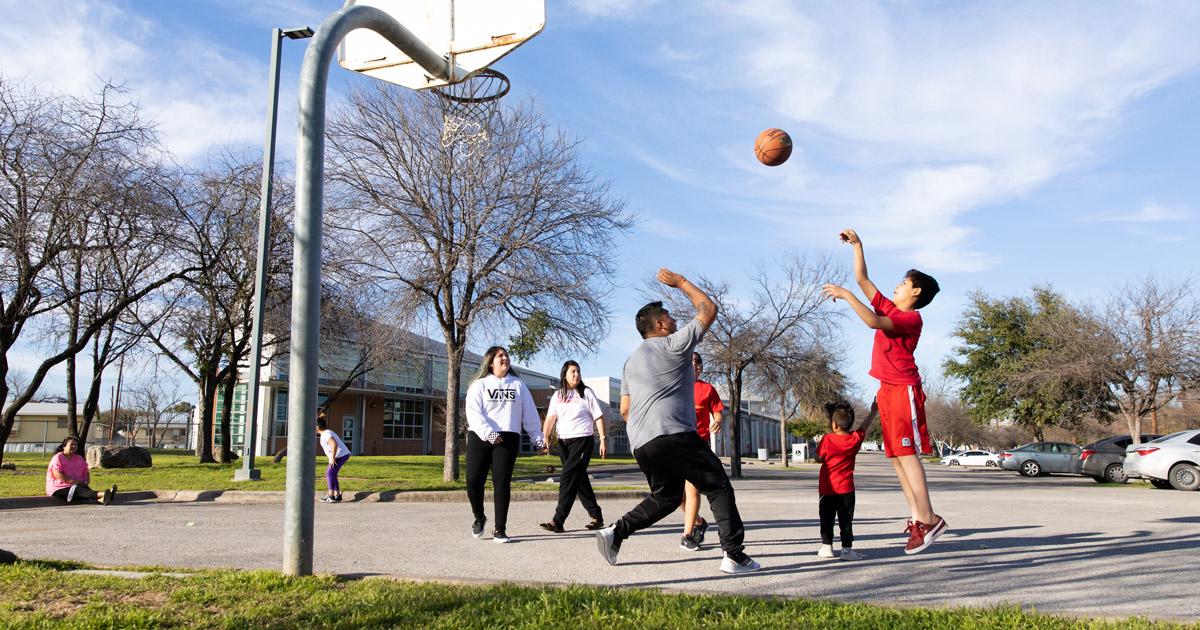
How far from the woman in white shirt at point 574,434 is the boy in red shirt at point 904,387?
2971mm

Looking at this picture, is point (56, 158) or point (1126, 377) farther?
point (1126, 377)

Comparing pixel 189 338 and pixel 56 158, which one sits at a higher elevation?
pixel 56 158

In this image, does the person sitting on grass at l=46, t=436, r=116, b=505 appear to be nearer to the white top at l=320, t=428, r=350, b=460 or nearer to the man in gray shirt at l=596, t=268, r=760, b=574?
the white top at l=320, t=428, r=350, b=460

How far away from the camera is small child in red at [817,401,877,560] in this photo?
6.54 m

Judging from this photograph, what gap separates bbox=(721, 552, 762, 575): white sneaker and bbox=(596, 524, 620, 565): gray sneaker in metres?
0.76

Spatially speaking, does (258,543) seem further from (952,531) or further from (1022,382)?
(1022,382)

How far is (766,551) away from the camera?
22.7ft

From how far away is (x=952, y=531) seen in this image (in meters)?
8.30

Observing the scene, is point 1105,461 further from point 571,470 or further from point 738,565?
point 738,565

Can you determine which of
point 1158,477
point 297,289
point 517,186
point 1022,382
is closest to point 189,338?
point 517,186

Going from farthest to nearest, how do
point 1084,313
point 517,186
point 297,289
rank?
point 1084,313, point 517,186, point 297,289

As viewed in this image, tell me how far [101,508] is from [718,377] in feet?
58.9

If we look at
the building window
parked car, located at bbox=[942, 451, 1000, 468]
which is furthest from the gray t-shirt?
the building window

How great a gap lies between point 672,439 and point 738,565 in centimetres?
101
